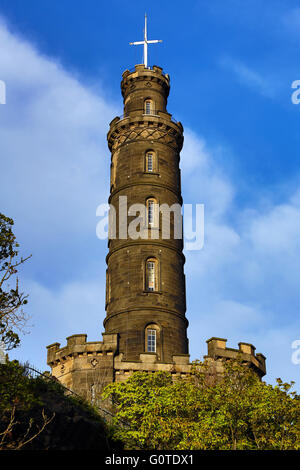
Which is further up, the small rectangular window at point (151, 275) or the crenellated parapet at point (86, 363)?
the small rectangular window at point (151, 275)

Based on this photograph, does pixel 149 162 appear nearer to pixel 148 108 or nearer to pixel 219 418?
pixel 148 108

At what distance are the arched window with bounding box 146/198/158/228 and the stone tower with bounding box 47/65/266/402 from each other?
61mm

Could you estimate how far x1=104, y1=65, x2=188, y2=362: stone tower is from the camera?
1336 inches

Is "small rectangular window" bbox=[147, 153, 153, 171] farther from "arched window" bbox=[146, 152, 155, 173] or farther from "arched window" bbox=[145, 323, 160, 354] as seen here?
"arched window" bbox=[145, 323, 160, 354]

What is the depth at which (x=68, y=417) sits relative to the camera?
2077 centimetres

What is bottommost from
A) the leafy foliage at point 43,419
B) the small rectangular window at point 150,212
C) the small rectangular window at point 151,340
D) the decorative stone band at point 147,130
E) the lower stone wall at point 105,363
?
the leafy foliage at point 43,419

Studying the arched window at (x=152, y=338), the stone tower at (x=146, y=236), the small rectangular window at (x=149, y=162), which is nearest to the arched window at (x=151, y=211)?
the stone tower at (x=146, y=236)

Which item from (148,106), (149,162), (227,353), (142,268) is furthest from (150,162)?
(227,353)

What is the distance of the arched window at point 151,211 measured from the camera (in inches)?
1452

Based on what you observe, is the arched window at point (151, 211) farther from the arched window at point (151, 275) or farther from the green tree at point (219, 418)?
the green tree at point (219, 418)

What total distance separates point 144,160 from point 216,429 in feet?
→ 67.5

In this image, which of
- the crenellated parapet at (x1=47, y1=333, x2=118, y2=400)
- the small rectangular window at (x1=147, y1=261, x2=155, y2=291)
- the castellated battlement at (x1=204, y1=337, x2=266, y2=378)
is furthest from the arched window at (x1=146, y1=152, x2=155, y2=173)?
the castellated battlement at (x1=204, y1=337, x2=266, y2=378)
